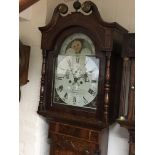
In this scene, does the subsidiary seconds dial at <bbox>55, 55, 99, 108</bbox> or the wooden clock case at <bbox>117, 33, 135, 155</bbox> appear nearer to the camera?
the wooden clock case at <bbox>117, 33, 135, 155</bbox>

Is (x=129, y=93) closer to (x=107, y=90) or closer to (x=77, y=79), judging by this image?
(x=107, y=90)

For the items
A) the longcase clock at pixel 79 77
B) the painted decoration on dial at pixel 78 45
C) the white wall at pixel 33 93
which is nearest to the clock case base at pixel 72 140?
the longcase clock at pixel 79 77

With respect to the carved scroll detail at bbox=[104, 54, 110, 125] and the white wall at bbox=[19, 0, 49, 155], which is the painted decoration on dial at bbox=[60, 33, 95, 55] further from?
the white wall at bbox=[19, 0, 49, 155]

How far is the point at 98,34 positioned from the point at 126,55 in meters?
0.20

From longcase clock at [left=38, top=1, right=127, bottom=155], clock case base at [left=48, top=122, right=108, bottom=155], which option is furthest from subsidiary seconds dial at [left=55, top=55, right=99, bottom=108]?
clock case base at [left=48, top=122, right=108, bottom=155]

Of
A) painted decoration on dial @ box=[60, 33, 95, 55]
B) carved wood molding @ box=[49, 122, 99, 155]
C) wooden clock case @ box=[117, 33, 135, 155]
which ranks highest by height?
painted decoration on dial @ box=[60, 33, 95, 55]

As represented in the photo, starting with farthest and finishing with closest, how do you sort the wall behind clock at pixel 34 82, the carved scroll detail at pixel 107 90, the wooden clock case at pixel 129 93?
the wall behind clock at pixel 34 82 → the carved scroll detail at pixel 107 90 → the wooden clock case at pixel 129 93

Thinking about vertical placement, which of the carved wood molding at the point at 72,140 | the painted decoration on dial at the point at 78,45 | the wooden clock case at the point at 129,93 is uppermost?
the painted decoration on dial at the point at 78,45

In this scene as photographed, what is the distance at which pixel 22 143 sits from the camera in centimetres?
169

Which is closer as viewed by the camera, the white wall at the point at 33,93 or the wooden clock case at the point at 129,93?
the wooden clock case at the point at 129,93

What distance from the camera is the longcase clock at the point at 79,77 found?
1307mm

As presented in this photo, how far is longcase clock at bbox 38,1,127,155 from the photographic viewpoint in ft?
4.29

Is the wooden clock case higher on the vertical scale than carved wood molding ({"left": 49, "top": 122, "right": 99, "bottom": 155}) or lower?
higher

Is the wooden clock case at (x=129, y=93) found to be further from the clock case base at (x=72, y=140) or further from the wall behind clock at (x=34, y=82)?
the wall behind clock at (x=34, y=82)
